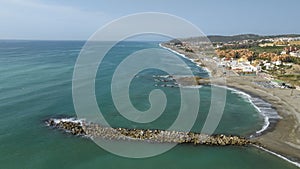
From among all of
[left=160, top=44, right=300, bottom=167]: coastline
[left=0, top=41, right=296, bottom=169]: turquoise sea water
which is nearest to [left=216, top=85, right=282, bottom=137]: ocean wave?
[left=160, top=44, right=300, bottom=167]: coastline

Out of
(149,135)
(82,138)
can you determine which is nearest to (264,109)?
(149,135)

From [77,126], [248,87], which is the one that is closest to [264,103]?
[248,87]

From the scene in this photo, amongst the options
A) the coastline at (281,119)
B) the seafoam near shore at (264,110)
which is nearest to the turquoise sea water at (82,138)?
the seafoam near shore at (264,110)

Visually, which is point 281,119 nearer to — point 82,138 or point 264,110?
point 264,110

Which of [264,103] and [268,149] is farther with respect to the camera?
[264,103]

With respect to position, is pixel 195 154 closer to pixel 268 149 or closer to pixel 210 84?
pixel 268 149

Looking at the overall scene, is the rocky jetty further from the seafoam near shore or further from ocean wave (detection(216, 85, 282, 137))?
ocean wave (detection(216, 85, 282, 137))
